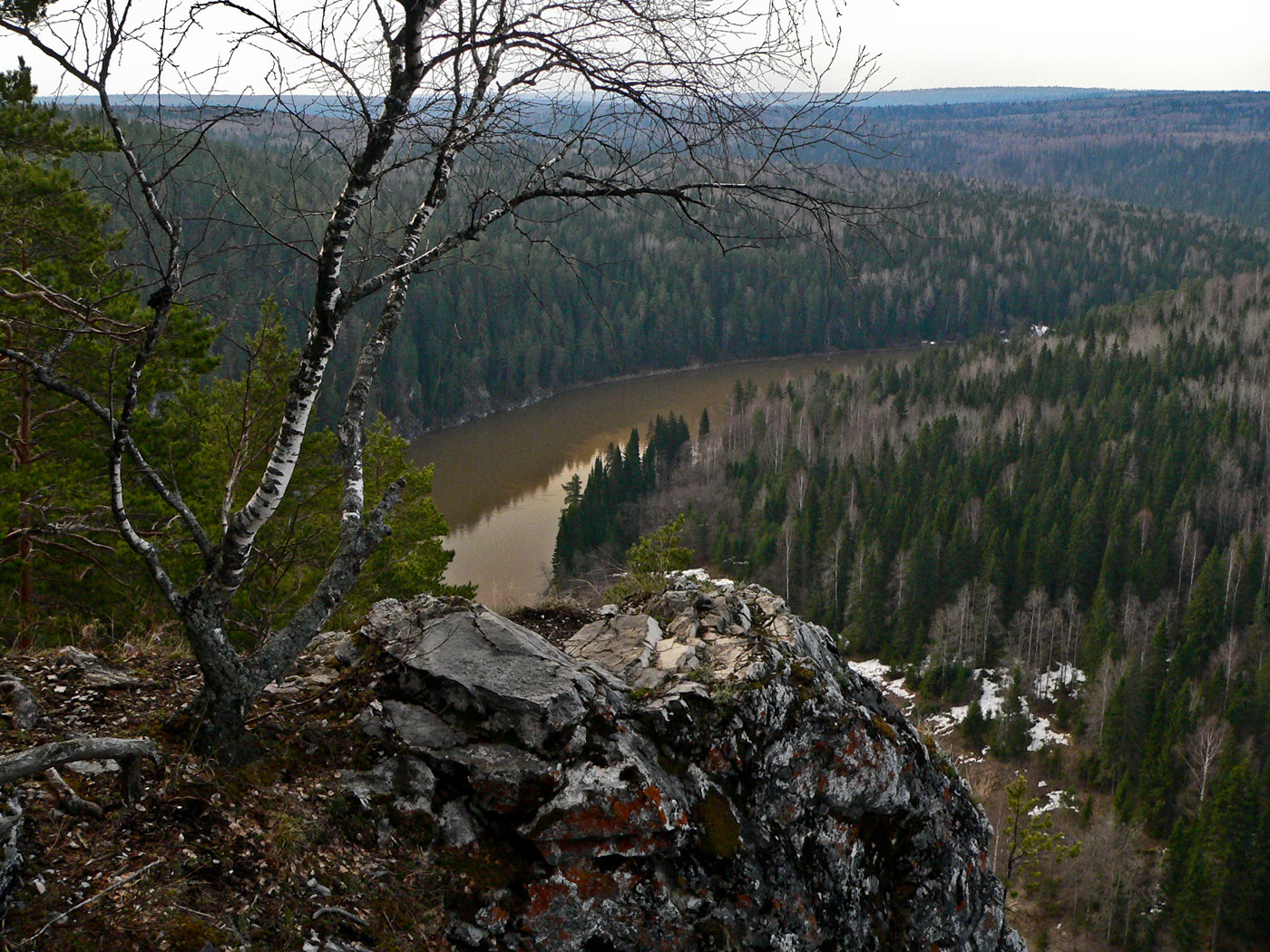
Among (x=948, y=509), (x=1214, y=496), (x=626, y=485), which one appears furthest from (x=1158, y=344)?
(x=626, y=485)

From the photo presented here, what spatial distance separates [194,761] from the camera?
562 cm

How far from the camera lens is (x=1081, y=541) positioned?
194 feet

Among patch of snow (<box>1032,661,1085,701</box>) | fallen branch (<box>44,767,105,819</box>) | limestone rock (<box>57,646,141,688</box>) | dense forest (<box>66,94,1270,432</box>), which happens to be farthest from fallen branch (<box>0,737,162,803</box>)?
patch of snow (<box>1032,661,1085,701</box>)

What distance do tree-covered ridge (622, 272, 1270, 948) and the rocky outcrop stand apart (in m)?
35.8

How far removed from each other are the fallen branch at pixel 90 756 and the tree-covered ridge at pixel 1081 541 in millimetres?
40501

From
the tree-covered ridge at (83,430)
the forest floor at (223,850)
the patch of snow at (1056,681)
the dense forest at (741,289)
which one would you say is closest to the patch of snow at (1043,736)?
the patch of snow at (1056,681)

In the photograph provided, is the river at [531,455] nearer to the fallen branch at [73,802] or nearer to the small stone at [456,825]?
the small stone at [456,825]

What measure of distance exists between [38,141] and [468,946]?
12.0m

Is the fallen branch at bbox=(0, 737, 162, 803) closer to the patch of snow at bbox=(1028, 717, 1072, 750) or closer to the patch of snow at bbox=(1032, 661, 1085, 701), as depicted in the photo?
the patch of snow at bbox=(1028, 717, 1072, 750)

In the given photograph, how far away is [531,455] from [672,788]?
230 ft

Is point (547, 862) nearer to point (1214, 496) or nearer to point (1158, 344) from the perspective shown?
point (1214, 496)

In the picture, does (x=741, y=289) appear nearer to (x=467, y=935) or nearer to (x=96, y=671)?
(x=96, y=671)

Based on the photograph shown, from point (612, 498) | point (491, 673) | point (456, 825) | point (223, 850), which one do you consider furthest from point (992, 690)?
point (223, 850)

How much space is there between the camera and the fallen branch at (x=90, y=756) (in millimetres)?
4582
